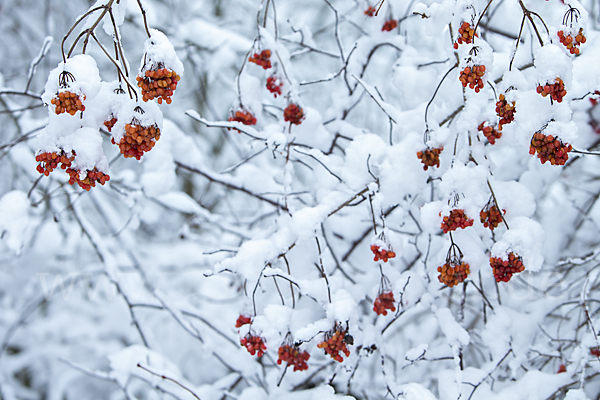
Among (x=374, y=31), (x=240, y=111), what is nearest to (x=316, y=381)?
(x=240, y=111)

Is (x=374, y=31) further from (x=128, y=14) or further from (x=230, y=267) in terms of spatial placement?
(x=128, y=14)

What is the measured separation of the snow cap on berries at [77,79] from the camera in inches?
46.1

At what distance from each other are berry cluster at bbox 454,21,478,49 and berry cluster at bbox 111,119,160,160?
0.97m

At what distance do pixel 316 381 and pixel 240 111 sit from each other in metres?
1.64

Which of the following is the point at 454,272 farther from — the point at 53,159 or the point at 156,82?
the point at 53,159

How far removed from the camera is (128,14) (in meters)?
3.32

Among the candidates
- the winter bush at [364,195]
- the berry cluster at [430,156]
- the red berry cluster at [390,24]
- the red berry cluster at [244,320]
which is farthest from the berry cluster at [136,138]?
the red berry cluster at [390,24]

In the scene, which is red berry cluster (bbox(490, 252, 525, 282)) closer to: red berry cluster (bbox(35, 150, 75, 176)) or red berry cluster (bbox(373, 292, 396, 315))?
red berry cluster (bbox(373, 292, 396, 315))

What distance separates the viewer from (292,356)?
163cm

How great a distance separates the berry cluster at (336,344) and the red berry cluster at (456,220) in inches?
21.2

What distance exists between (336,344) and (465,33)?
1.14m

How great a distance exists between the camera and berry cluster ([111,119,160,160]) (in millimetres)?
1196

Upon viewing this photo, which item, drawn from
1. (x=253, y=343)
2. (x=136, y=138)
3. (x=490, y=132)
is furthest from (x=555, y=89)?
(x=253, y=343)

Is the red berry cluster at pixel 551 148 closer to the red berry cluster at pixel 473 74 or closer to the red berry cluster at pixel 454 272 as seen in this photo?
the red berry cluster at pixel 473 74
